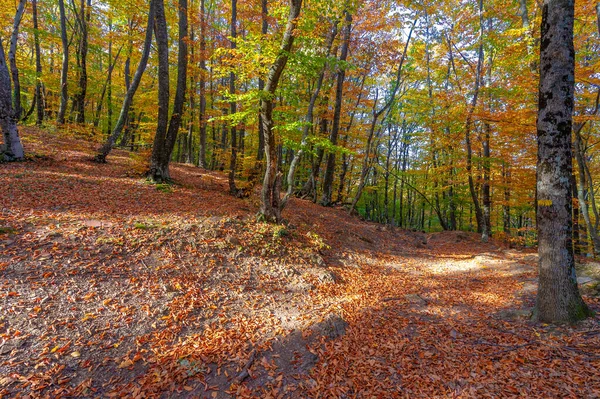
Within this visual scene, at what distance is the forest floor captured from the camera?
10.3 ft

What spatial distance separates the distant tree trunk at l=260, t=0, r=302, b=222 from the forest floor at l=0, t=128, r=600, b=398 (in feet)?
2.10

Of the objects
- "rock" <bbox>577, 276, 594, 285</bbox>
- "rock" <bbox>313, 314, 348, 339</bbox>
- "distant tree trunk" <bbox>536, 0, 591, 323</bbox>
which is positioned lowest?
"rock" <bbox>313, 314, 348, 339</bbox>

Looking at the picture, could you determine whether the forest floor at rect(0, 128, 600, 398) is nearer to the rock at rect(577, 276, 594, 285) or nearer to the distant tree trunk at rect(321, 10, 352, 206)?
the rock at rect(577, 276, 594, 285)

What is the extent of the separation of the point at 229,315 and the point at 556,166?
18.9ft

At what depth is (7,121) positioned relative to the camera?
25.5 feet

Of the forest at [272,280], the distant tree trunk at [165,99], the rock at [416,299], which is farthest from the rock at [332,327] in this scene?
the distant tree trunk at [165,99]

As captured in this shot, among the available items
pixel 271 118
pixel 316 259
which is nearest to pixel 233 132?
pixel 271 118

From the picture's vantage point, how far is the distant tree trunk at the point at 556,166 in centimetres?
401

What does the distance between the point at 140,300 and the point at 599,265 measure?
10.1 metres

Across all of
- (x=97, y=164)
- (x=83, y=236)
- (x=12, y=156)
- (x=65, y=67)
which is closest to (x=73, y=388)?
(x=83, y=236)

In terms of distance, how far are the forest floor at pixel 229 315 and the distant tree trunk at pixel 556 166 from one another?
0.43m

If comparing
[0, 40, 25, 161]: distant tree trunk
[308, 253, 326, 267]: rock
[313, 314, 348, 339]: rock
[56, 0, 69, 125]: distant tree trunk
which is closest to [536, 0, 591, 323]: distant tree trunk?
[313, 314, 348, 339]: rock

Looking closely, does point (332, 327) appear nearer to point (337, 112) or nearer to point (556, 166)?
point (556, 166)

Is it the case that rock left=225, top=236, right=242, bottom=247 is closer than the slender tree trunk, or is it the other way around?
rock left=225, top=236, right=242, bottom=247
